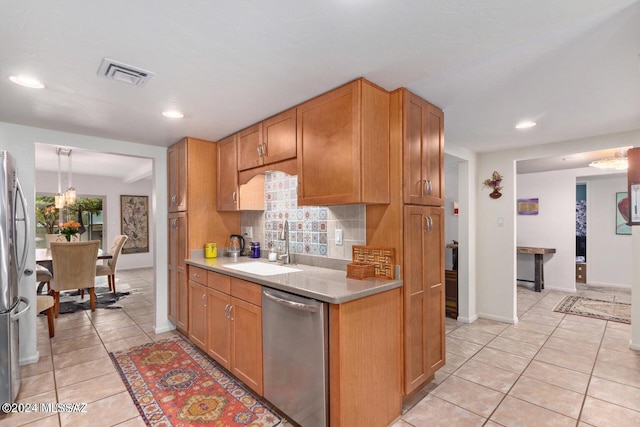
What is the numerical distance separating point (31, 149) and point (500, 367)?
4.61 meters

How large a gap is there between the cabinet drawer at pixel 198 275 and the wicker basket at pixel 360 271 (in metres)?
1.44

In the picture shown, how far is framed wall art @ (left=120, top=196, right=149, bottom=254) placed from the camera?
768cm

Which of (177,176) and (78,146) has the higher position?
(78,146)

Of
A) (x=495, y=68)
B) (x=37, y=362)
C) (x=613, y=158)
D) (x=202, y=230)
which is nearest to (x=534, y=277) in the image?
(x=613, y=158)

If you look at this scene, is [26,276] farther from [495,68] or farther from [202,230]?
[495,68]

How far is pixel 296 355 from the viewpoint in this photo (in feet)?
6.07

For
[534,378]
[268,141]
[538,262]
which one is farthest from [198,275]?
[538,262]

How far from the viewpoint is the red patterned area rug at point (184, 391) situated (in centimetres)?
202

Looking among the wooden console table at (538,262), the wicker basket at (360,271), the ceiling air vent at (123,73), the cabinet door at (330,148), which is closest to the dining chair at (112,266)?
the ceiling air vent at (123,73)

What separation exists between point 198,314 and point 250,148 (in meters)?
1.64

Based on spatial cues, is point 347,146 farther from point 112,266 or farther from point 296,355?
point 112,266

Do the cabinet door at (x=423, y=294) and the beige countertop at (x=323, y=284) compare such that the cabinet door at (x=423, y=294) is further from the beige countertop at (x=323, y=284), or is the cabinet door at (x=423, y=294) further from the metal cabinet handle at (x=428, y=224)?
the beige countertop at (x=323, y=284)

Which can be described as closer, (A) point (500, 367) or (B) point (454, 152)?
(A) point (500, 367)

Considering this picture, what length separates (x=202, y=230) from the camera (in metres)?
3.38
